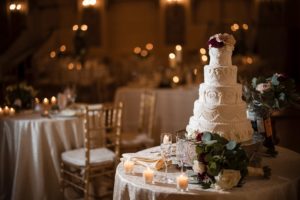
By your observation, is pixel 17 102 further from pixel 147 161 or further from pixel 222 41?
pixel 222 41

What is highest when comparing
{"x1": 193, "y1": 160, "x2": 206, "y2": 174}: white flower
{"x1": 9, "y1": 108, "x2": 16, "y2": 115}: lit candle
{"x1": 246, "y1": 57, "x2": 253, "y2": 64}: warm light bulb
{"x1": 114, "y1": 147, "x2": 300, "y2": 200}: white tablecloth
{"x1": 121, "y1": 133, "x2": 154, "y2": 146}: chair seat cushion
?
{"x1": 246, "y1": 57, "x2": 253, "y2": 64}: warm light bulb

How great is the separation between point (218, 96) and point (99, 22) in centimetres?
1015

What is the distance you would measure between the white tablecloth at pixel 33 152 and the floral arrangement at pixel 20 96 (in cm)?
36

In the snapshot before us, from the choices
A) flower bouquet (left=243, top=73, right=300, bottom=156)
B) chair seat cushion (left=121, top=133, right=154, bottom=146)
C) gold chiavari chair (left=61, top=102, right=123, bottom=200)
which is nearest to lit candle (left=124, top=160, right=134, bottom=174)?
flower bouquet (left=243, top=73, right=300, bottom=156)

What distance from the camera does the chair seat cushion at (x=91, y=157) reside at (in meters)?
4.49

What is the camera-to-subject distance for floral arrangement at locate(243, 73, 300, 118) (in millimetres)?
3312

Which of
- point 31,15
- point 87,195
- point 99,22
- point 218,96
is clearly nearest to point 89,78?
point 31,15

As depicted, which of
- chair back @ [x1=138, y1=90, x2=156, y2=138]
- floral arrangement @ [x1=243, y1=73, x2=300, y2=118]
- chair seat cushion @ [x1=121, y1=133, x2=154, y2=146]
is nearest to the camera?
floral arrangement @ [x1=243, y1=73, x2=300, y2=118]

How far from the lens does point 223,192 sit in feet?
8.43

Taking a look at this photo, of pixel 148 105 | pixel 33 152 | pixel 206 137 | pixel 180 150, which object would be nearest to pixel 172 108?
pixel 148 105

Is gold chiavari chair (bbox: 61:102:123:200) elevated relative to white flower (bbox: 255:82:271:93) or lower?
lower

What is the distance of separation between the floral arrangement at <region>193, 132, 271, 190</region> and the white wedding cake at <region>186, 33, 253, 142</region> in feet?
1.19

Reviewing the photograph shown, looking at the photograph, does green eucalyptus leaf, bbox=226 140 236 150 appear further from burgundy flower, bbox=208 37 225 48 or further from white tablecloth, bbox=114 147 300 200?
burgundy flower, bbox=208 37 225 48

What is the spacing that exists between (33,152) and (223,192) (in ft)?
8.90
